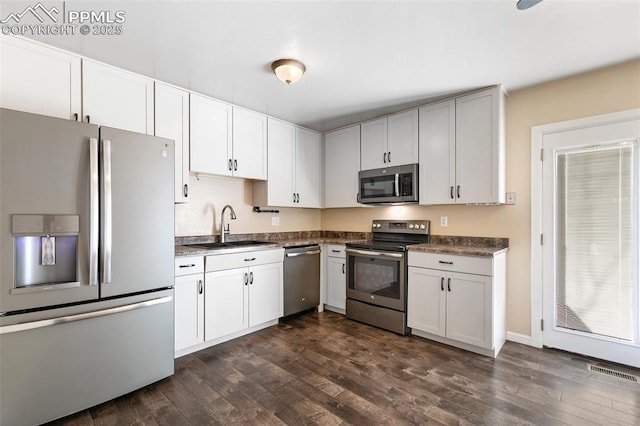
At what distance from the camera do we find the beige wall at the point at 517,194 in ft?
8.28

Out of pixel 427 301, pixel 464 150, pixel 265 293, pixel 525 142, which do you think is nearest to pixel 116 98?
pixel 265 293

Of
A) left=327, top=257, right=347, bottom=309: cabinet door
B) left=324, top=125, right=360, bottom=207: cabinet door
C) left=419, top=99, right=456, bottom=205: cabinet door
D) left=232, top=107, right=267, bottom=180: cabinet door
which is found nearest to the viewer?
left=419, top=99, right=456, bottom=205: cabinet door

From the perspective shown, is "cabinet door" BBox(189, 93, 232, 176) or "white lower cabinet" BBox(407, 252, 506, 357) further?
"cabinet door" BBox(189, 93, 232, 176)

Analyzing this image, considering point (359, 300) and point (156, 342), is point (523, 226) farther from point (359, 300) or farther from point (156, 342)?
point (156, 342)

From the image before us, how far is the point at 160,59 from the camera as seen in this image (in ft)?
7.72

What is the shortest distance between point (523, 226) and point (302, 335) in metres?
2.47

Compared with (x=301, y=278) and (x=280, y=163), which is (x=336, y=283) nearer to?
(x=301, y=278)

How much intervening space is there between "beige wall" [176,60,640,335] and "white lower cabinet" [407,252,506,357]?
8.0 inches

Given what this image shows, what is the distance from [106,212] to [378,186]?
108 inches

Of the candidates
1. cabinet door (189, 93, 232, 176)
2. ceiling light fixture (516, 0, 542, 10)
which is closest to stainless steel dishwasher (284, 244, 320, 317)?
cabinet door (189, 93, 232, 176)

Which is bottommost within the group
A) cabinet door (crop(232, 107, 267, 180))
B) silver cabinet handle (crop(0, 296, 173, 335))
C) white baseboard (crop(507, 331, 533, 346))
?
white baseboard (crop(507, 331, 533, 346))

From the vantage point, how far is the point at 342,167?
4125mm

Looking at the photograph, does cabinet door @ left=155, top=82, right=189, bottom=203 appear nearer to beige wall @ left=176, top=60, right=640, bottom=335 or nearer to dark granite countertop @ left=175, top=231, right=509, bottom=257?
beige wall @ left=176, top=60, right=640, bottom=335

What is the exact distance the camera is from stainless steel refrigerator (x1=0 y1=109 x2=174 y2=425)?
1.67 metres
